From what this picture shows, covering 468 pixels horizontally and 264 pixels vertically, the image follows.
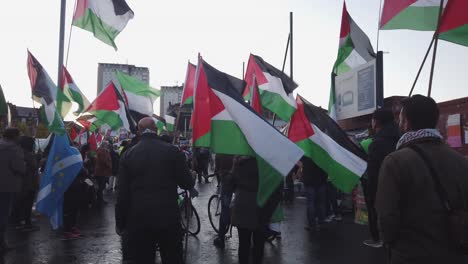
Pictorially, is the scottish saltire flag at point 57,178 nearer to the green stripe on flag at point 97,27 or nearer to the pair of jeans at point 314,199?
the green stripe on flag at point 97,27

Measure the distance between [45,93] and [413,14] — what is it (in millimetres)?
6379

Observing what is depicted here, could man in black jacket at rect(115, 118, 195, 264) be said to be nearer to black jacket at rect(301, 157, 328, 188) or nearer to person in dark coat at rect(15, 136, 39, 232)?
black jacket at rect(301, 157, 328, 188)

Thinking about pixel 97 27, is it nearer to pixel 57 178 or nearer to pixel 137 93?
pixel 137 93

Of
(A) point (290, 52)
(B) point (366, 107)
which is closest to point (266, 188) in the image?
(B) point (366, 107)

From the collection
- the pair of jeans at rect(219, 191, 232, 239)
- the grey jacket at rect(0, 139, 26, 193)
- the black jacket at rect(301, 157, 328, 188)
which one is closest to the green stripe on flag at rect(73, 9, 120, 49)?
the grey jacket at rect(0, 139, 26, 193)

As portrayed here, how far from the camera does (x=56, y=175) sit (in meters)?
7.27

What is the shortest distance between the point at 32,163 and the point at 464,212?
8.04 metres

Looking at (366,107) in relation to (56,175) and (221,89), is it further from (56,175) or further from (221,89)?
(56,175)

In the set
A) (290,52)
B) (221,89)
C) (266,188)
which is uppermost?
(290,52)

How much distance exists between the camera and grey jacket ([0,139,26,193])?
6621mm

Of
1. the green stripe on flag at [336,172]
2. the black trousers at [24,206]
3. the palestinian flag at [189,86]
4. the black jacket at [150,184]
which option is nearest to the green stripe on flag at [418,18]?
the green stripe on flag at [336,172]

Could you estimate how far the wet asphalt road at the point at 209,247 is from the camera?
6355 mm

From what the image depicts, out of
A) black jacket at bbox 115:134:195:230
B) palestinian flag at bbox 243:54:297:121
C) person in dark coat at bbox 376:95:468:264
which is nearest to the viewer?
person in dark coat at bbox 376:95:468:264

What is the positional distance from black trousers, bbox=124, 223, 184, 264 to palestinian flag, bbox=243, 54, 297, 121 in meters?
6.31
